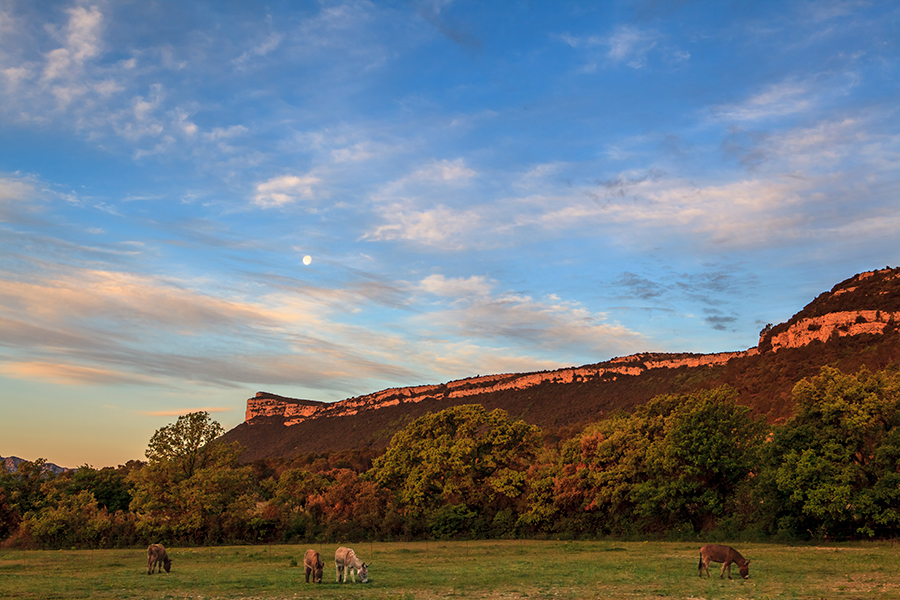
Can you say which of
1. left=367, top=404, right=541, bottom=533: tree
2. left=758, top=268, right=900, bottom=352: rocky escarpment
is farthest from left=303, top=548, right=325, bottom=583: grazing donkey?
left=758, top=268, right=900, bottom=352: rocky escarpment

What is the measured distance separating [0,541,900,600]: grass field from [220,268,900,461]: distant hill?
5640cm

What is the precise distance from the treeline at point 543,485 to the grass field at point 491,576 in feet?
14.9

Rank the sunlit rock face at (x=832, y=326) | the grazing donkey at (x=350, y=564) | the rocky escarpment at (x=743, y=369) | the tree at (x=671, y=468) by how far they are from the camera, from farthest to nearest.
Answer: the sunlit rock face at (x=832, y=326) → the rocky escarpment at (x=743, y=369) → the tree at (x=671, y=468) → the grazing donkey at (x=350, y=564)

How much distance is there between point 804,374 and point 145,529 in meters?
94.5

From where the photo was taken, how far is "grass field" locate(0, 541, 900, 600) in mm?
19188

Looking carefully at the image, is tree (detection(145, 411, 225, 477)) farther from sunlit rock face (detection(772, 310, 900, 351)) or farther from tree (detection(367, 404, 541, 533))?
sunlit rock face (detection(772, 310, 900, 351))

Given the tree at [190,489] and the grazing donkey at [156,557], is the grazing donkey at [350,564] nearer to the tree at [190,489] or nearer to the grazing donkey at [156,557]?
the grazing donkey at [156,557]

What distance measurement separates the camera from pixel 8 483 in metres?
58.6

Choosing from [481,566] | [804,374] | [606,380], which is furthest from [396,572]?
[606,380]

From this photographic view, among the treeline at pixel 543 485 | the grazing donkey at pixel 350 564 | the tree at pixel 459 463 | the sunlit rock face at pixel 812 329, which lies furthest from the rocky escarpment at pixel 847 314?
the grazing donkey at pixel 350 564

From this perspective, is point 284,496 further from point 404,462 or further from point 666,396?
point 666,396

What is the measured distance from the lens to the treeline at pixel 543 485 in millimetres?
41062

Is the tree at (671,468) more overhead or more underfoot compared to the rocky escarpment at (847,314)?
more underfoot

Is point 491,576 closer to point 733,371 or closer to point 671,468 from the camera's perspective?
point 671,468
